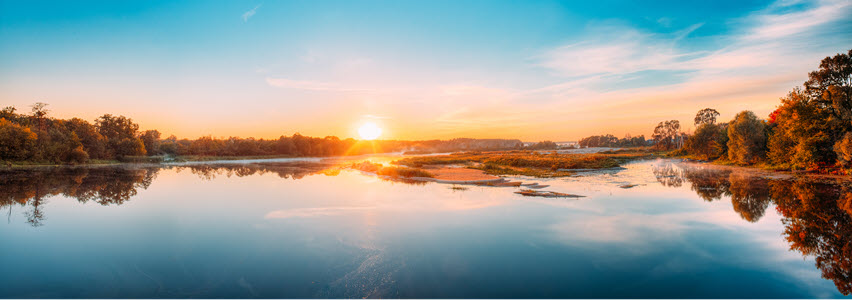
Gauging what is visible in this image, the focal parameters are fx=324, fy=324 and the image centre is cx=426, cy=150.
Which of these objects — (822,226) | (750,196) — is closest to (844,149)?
(750,196)

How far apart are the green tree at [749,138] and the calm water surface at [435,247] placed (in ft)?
63.2

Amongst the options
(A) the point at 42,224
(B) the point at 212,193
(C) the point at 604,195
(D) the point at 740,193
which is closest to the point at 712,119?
(D) the point at 740,193

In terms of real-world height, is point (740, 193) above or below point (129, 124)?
Result: below

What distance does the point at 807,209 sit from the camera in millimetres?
12281

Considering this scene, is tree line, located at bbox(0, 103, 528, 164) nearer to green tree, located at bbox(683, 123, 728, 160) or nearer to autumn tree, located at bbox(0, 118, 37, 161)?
autumn tree, located at bbox(0, 118, 37, 161)

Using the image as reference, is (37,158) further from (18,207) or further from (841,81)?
(841,81)

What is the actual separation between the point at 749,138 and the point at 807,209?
986 inches

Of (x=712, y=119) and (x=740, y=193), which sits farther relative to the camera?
(x=712, y=119)

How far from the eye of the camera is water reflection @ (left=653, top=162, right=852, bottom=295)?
292 inches

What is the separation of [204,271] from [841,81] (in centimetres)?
3594

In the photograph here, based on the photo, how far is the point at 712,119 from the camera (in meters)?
62.0

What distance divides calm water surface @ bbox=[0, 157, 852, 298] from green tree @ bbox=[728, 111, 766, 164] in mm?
19257

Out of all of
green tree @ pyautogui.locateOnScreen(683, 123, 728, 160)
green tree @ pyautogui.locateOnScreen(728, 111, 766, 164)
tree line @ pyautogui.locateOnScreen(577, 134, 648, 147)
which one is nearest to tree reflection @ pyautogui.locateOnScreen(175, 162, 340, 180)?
green tree @ pyautogui.locateOnScreen(728, 111, 766, 164)

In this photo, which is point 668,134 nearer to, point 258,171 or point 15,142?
point 258,171
